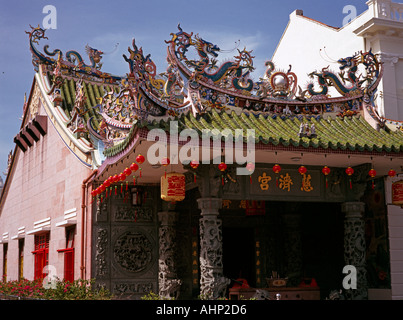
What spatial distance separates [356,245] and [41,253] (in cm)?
926

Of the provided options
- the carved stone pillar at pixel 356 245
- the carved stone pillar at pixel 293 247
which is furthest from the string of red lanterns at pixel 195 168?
the carved stone pillar at pixel 293 247

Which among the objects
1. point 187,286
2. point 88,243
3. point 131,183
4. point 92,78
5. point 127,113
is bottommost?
point 187,286

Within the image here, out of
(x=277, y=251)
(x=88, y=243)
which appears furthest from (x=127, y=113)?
(x=277, y=251)

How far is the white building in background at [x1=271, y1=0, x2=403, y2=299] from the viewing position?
44.4ft

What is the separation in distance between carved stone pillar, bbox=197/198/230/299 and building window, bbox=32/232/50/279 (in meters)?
6.89

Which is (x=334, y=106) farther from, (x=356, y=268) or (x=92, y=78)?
(x=92, y=78)

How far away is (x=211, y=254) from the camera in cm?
1062

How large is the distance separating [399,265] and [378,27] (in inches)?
236

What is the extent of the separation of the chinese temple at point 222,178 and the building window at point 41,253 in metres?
0.62

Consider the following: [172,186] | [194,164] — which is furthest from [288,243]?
[194,164]

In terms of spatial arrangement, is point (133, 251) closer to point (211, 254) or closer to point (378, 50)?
point (211, 254)

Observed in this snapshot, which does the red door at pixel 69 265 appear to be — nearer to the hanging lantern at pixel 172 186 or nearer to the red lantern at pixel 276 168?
the hanging lantern at pixel 172 186

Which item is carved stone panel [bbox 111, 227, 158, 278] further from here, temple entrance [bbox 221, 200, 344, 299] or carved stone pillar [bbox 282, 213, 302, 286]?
carved stone pillar [bbox 282, 213, 302, 286]
